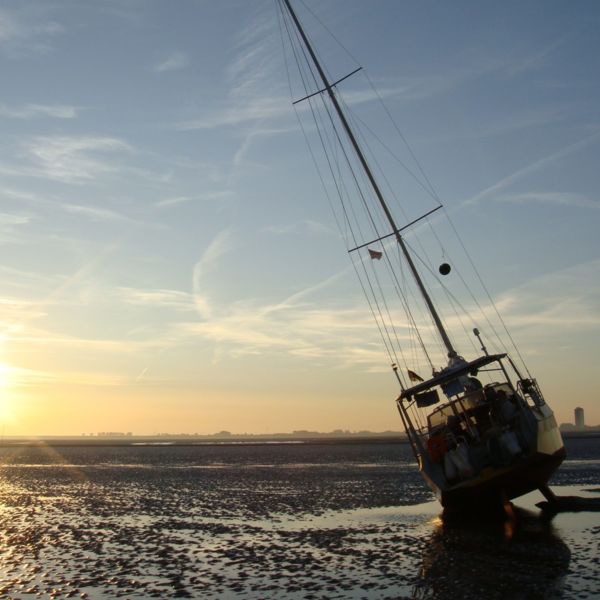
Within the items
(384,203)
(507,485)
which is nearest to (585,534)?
(507,485)

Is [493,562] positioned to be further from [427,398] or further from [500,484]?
[427,398]

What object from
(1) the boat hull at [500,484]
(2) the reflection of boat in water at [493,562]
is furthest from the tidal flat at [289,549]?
(1) the boat hull at [500,484]

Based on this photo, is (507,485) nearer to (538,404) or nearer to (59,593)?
(538,404)

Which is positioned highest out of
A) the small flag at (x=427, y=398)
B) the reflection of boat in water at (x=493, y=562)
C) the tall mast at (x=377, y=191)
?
the tall mast at (x=377, y=191)

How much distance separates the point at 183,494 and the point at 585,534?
29549 millimetres

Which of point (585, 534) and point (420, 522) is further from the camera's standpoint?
point (420, 522)

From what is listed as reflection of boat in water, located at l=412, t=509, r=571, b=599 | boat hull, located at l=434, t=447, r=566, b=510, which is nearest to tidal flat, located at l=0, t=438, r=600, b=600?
reflection of boat in water, located at l=412, t=509, r=571, b=599

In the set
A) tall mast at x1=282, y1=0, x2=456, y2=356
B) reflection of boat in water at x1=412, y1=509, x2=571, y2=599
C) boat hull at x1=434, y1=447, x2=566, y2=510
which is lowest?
reflection of boat in water at x1=412, y1=509, x2=571, y2=599

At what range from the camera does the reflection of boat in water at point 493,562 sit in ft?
54.3

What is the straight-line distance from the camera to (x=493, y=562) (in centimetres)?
1983

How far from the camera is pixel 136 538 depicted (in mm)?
26031

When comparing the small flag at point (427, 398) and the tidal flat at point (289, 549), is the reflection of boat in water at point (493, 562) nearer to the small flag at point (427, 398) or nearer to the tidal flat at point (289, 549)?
the tidal flat at point (289, 549)

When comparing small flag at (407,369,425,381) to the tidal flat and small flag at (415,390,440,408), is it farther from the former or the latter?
the tidal flat

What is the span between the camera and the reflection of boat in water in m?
16.6
